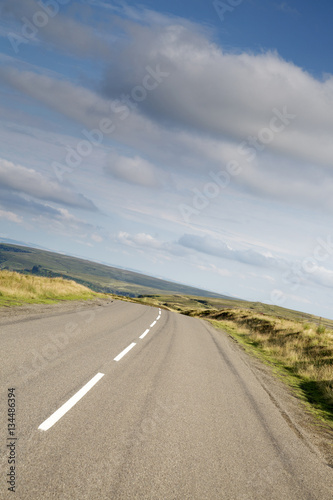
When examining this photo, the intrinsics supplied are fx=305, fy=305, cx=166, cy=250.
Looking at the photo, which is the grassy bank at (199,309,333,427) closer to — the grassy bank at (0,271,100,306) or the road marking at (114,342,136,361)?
the road marking at (114,342,136,361)

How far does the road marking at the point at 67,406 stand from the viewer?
3.99m

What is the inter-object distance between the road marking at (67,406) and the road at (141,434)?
0.01 m

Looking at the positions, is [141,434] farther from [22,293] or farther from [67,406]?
[22,293]

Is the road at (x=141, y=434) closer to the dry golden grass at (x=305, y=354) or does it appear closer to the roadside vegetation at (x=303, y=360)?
the roadside vegetation at (x=303, y=360)

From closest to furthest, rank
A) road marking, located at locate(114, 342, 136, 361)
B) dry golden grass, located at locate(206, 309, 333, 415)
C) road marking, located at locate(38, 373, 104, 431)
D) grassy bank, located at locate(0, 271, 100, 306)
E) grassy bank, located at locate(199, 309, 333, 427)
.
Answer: road marking, located at locate(38, 373, 104, 431) → road marking, located at locate(114, 342, 136, 361) → grassy bank, located at locate(199, 309, 333, 427) → dry golden grass, located at locate(206, 309, 333, 415) → grassy bank, located at locate(0, 271, 100, 306)

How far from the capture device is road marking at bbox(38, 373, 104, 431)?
3.99 metres

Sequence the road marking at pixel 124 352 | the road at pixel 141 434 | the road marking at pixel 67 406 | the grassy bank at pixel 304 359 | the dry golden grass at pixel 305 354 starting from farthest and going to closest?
1. the dry golden grass at pixel 305 354
2. the grassy bank at pixel 304 359
3. the road marking at pixel 124 352
4. the road marking at pixel 67 406
5. the road at pixel 141 434

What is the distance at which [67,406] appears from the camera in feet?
15.2

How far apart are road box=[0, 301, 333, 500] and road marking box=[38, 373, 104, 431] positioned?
0.05 feet

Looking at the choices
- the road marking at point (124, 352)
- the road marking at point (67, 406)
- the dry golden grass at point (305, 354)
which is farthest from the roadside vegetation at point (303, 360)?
the road marking at point (67, 406)

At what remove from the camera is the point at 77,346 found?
8.52 m

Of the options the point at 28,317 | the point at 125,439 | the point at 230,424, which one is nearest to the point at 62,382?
the point at 125,439

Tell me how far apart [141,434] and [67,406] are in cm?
123

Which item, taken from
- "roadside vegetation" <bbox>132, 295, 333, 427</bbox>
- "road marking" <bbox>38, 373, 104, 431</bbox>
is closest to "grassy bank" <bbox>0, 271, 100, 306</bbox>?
"road marking" <bbox>38, 373, 104, 431</bbox>
